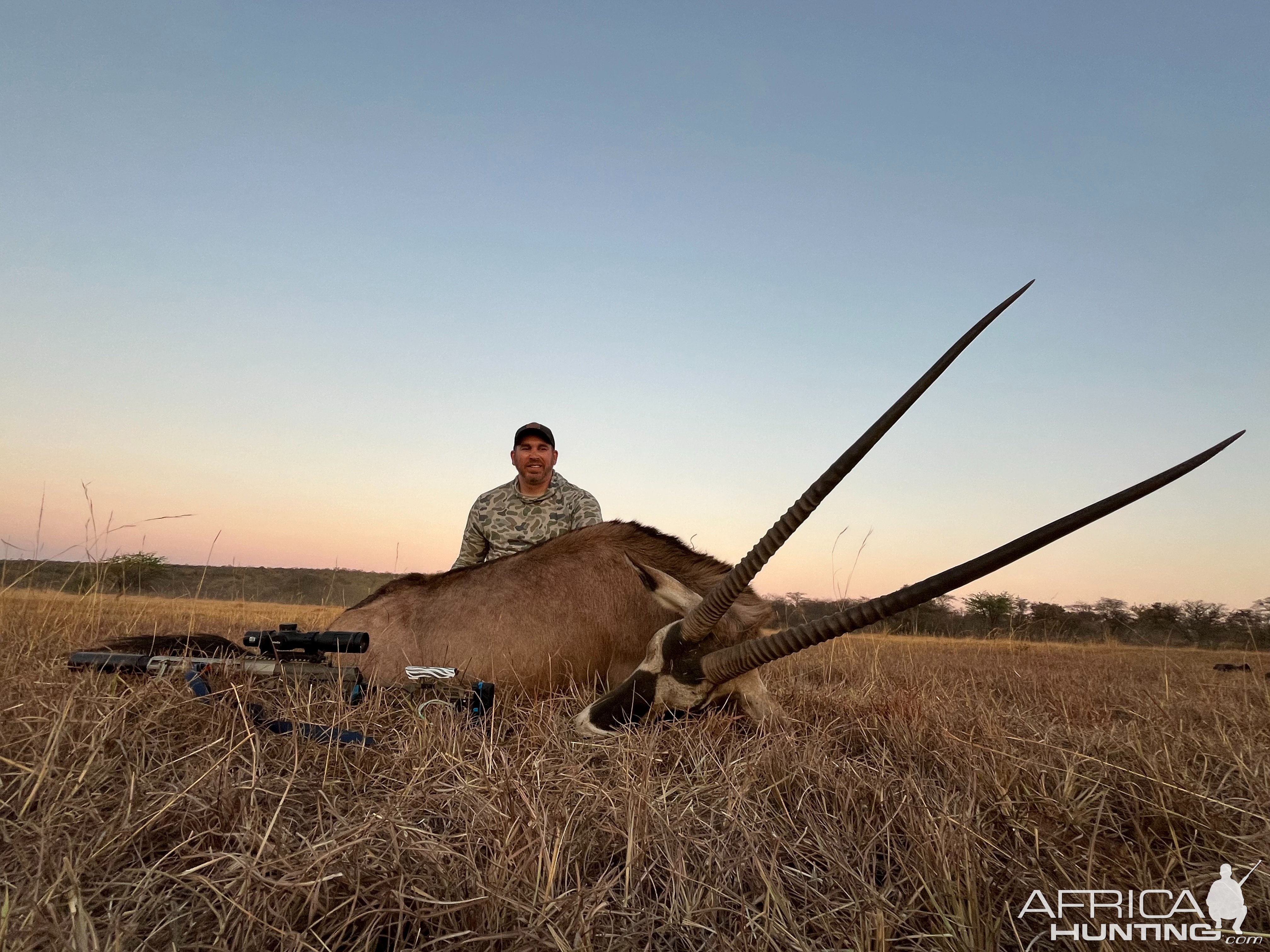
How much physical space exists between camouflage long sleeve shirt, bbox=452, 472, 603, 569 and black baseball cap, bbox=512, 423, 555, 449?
1.47 feet

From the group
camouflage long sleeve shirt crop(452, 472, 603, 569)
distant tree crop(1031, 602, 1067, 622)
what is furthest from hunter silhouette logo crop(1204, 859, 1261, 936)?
distant tree crop(1031, 602, 1067, 622)

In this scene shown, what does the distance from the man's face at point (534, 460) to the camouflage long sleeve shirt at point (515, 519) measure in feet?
0.50

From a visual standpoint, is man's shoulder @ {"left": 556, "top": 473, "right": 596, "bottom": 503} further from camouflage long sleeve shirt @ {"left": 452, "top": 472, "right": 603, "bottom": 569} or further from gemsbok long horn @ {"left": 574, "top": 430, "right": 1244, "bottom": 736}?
gemsbok long horn @ {"left": 574, "top": 430, "right": 1244, "bottom": 736}

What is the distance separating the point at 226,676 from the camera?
9.53 ft

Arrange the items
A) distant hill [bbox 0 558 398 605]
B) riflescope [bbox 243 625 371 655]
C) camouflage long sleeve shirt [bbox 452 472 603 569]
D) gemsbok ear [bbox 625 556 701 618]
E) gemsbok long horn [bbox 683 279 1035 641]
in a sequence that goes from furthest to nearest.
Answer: distant hill [bbox 0 558 398 605], camouflage long sleeve shirt [bbox 452 472 603 569], gemsbok ear [bbox 625 556 701 618], riflescope [bbox 243 625 371 655], gemsbok long horn [bbox 683 279 1035 641]

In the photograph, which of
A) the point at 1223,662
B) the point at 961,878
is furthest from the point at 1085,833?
the point at 1223,662

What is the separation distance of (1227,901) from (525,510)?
5.53 meters

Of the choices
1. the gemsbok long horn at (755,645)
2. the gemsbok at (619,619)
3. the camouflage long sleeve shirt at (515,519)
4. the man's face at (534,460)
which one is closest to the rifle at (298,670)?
the gemsbok at (619,619)

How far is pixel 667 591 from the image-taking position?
12.2 feet

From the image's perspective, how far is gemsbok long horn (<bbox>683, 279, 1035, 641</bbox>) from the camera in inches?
99.6

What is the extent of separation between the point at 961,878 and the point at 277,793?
1586 millimetres

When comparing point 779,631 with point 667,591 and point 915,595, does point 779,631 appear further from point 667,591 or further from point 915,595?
point 667,591

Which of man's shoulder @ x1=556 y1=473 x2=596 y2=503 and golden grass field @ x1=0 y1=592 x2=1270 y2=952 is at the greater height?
man's shoulder @ x1=556 y1=473 x2=596 y2=503

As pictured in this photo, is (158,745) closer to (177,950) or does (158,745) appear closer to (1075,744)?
(177,950)
